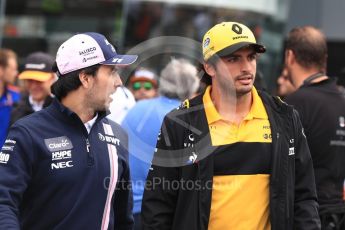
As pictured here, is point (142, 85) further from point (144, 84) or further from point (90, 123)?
point (90, 123)

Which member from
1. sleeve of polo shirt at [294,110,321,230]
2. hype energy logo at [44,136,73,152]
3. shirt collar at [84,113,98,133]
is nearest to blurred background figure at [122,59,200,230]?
shirt collar at [84,113,98,133]

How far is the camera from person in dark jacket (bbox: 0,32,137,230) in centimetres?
374

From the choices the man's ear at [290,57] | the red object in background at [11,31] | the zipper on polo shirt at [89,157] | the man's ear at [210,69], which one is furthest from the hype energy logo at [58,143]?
the red object in background at [11,31]

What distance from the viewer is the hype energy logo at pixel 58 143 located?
3822mm

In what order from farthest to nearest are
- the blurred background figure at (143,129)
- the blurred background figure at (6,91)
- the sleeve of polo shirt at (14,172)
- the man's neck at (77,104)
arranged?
the blurred background figure at (6,91) → the blurred background figure at (143,129) → the man's neck at (77,104) → the sleeve of polo shirt at (14,172)

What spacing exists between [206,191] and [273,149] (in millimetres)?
427

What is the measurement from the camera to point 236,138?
3947 mm

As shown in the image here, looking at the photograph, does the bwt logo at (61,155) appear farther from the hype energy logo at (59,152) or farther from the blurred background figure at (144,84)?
the blurred background figure at (144,84)

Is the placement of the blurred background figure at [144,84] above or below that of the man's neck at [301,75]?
below

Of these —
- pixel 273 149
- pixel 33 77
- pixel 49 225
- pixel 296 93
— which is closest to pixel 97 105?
pixel 49 225

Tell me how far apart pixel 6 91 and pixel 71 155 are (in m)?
4.14

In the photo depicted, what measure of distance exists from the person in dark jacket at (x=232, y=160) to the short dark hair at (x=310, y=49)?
161cm

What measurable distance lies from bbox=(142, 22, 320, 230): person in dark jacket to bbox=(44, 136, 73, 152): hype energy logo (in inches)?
19.0

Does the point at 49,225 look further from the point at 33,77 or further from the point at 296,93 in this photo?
the point at 33,77
